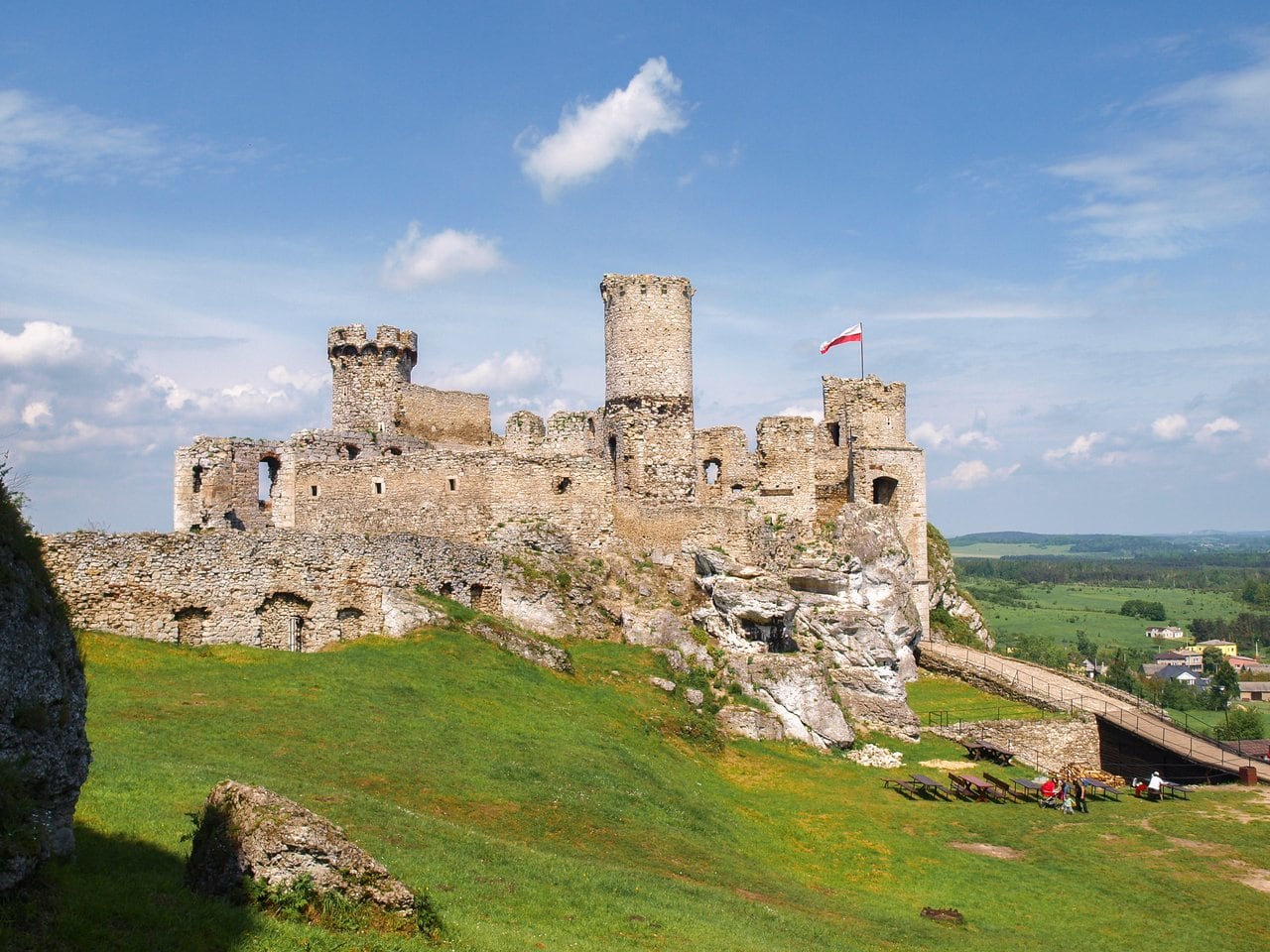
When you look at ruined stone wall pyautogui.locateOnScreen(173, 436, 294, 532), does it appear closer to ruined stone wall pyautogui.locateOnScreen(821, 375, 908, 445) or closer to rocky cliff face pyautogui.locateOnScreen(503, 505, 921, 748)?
rocky cliff face pyautogui.locateOnScreen(503, 505, 921, 748)

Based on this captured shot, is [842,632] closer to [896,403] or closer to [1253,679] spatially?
[896,403]

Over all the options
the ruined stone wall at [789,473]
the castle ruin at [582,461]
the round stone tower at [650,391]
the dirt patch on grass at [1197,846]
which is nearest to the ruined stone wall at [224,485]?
the castle ruin at [582,461]

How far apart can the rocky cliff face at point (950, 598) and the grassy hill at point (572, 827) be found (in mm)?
22964

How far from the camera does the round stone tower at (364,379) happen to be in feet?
149

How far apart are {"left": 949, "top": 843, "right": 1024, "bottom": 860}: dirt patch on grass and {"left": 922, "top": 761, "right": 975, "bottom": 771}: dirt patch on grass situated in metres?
7.63

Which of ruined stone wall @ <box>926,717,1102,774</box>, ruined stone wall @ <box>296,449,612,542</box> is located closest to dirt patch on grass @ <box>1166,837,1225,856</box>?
ruined stone wall @ <box>926,717,1102,774</box>

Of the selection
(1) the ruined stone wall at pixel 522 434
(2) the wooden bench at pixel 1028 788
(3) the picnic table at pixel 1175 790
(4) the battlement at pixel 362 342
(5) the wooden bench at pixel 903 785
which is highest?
(4) the battlement at pixel 362 342

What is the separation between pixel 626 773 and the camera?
23.8 m

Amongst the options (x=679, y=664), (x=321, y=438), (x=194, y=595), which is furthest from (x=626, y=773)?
(x=321, y=438)

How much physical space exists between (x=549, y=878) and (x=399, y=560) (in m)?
17.0

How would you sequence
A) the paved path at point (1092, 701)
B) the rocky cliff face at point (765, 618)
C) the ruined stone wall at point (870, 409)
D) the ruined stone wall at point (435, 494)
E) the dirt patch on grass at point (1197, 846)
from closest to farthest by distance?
the dirt patch on grass at point (1197, 846) → the rocky cliff face at point (765, 618) → the ruined stone wall at point (435, 494) → the paved path at point (1092, 701) → the ruined stone wall at point (870, 409)

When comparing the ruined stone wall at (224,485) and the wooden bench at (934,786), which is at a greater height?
the ruined stone wall at (224,485)

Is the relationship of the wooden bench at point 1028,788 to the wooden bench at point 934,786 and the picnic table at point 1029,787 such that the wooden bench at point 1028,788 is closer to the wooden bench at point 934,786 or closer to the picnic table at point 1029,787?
the picnic table at point 1029,787

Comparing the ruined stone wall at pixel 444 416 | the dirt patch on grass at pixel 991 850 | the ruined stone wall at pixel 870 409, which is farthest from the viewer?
the ruined stone wall at pixel 870 409
